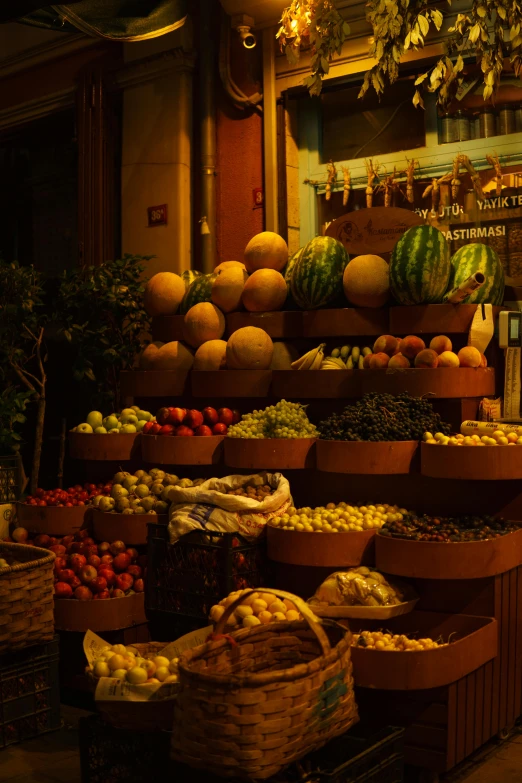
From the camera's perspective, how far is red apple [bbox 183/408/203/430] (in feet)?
19.9

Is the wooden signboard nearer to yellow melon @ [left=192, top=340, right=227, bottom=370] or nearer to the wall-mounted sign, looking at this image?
yellow melon @ [left=192, top=340, right=227, bottom=370]

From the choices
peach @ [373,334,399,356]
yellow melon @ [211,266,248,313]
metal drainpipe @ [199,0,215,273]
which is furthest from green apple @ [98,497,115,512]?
metal drainpipe @ [199,0,215,273]

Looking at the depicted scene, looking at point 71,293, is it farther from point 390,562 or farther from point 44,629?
point 390,562

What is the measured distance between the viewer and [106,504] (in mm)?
5895

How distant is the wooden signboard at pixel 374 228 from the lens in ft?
21.2

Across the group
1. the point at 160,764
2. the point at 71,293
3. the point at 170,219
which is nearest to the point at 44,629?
the point at 160,764

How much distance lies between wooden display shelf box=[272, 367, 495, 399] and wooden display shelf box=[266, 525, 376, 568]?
1005 millimetres

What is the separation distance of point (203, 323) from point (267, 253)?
69 cm

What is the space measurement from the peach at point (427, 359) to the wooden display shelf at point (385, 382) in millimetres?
100

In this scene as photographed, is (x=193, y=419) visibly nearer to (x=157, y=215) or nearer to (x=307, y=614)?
(x=307, y=614)

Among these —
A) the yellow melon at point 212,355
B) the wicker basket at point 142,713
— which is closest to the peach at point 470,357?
the yellow melon at point 212,355

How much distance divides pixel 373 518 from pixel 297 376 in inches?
51.6

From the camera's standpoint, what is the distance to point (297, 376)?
603cm

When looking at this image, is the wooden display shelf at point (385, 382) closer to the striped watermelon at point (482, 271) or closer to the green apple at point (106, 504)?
the striped watermelon at point (482, 271)
